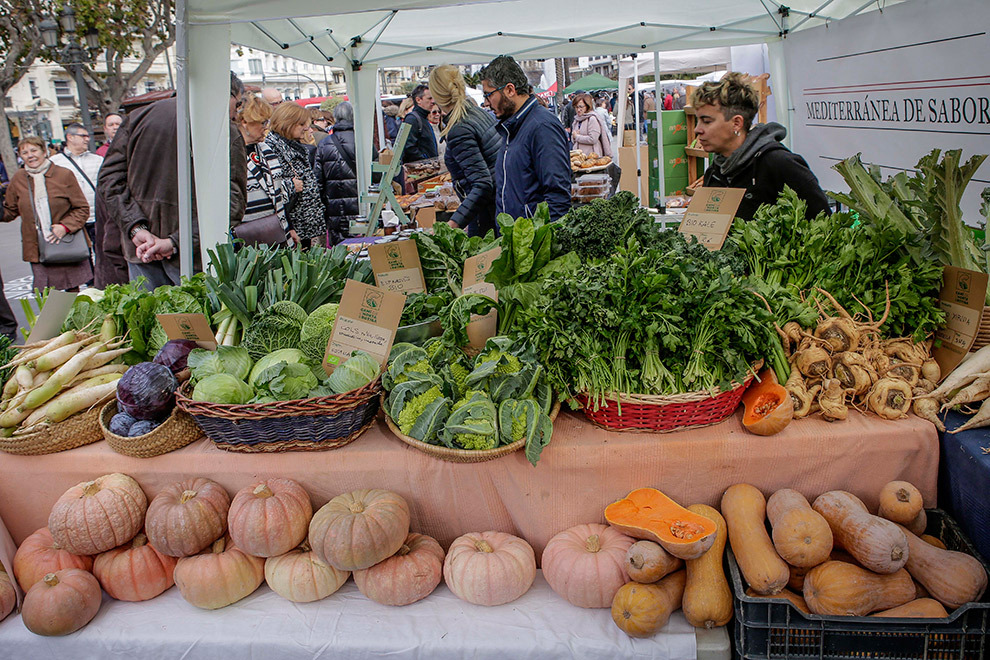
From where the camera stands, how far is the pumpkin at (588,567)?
5.84ft

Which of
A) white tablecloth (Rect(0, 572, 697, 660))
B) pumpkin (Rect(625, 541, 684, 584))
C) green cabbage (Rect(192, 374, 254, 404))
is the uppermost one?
green cabbage (Rect(192, 374, 254, 404))

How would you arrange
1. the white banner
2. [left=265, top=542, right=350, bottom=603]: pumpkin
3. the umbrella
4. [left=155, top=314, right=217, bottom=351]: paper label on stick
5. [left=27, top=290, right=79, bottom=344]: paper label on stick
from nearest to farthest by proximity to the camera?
1. [left=265, top=542, right=350, bottom=603]: pumpkin
2. [left=155, top=314, right=217, bottom=351]: paper label on stick
3. [left=27, top=290, right=79, bottom=344]: paper label on stick
4. the white banner
5. the umbrella

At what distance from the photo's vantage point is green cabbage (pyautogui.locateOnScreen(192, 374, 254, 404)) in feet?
6.13

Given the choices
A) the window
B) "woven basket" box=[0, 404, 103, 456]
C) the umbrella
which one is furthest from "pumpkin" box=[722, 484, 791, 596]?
the window

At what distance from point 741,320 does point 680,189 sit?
7938 millimetres

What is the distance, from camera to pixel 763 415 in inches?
73.9

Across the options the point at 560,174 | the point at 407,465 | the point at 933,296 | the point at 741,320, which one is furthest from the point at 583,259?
the point at 560,174

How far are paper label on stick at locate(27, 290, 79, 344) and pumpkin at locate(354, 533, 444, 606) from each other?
4.65 ft

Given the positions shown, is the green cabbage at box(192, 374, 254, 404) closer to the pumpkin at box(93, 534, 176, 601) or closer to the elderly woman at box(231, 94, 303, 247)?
the pumpkin at box(93, 534, 176, 601)

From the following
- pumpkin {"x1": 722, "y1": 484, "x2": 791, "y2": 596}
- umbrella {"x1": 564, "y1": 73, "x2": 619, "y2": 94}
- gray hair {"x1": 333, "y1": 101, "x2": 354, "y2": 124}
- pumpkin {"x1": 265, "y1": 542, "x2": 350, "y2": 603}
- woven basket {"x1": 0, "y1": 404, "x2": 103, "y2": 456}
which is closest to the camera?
pumpkin {"x1": 722, "y1": 484, "x2": 791, "y2": 596}

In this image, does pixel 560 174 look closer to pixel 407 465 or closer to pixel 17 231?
pixel 407 465

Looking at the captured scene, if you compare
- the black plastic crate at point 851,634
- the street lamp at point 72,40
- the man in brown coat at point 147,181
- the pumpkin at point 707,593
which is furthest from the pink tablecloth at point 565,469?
the street lamp at point 72,40

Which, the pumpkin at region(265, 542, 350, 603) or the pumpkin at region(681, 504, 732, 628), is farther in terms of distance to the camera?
the pumpkin at region(265, 542, 350, 603)

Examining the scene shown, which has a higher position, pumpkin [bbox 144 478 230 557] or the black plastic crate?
pumpkin [bbox 144 478 230 557]
